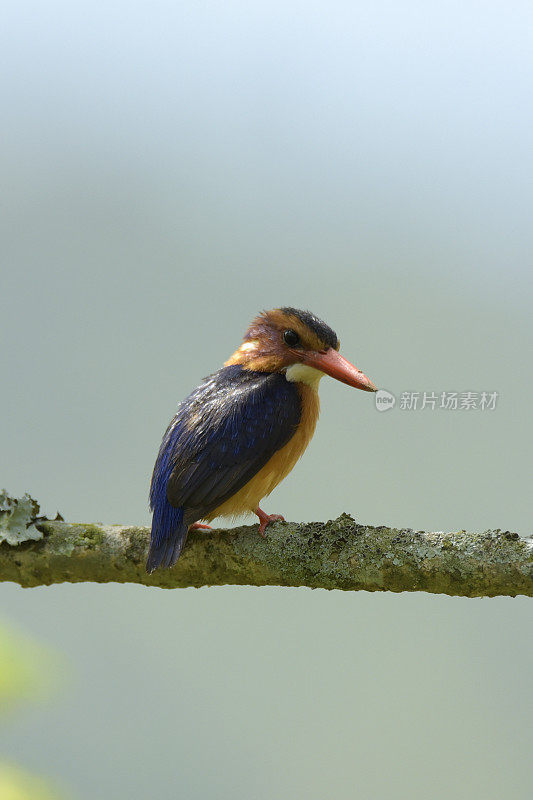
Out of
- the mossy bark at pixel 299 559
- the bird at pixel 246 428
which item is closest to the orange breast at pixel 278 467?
the bird at pixel 246 428

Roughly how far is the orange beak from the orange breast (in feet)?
0.30

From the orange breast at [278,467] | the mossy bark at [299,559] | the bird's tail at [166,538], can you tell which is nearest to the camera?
the mossy bark at [299,559]

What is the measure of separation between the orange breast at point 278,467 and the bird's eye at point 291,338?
0.12m

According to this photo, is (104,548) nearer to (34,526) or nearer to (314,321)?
(34,526)

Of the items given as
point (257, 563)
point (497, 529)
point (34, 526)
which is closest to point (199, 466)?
point (257, 563)

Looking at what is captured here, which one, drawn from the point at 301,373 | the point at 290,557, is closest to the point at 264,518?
the point at 290,557

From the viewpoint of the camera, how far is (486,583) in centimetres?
180

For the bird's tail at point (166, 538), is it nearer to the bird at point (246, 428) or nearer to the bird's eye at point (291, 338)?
the bird at point (246, 428)

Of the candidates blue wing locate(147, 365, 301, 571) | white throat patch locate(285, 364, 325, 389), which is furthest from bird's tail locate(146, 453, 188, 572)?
white throat patch locate(285, 364, 325, 389)

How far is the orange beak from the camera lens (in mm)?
2213

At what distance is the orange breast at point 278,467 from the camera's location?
2.22m

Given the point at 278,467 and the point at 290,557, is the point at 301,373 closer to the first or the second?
the point at 278,467

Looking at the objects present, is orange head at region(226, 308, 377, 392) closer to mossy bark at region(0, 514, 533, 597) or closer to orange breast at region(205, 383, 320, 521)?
orange breast at region(205, 383, 320, 521)

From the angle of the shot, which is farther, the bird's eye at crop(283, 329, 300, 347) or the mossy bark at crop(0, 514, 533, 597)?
the bird's eye at crop(283, 329, 300, 347)
